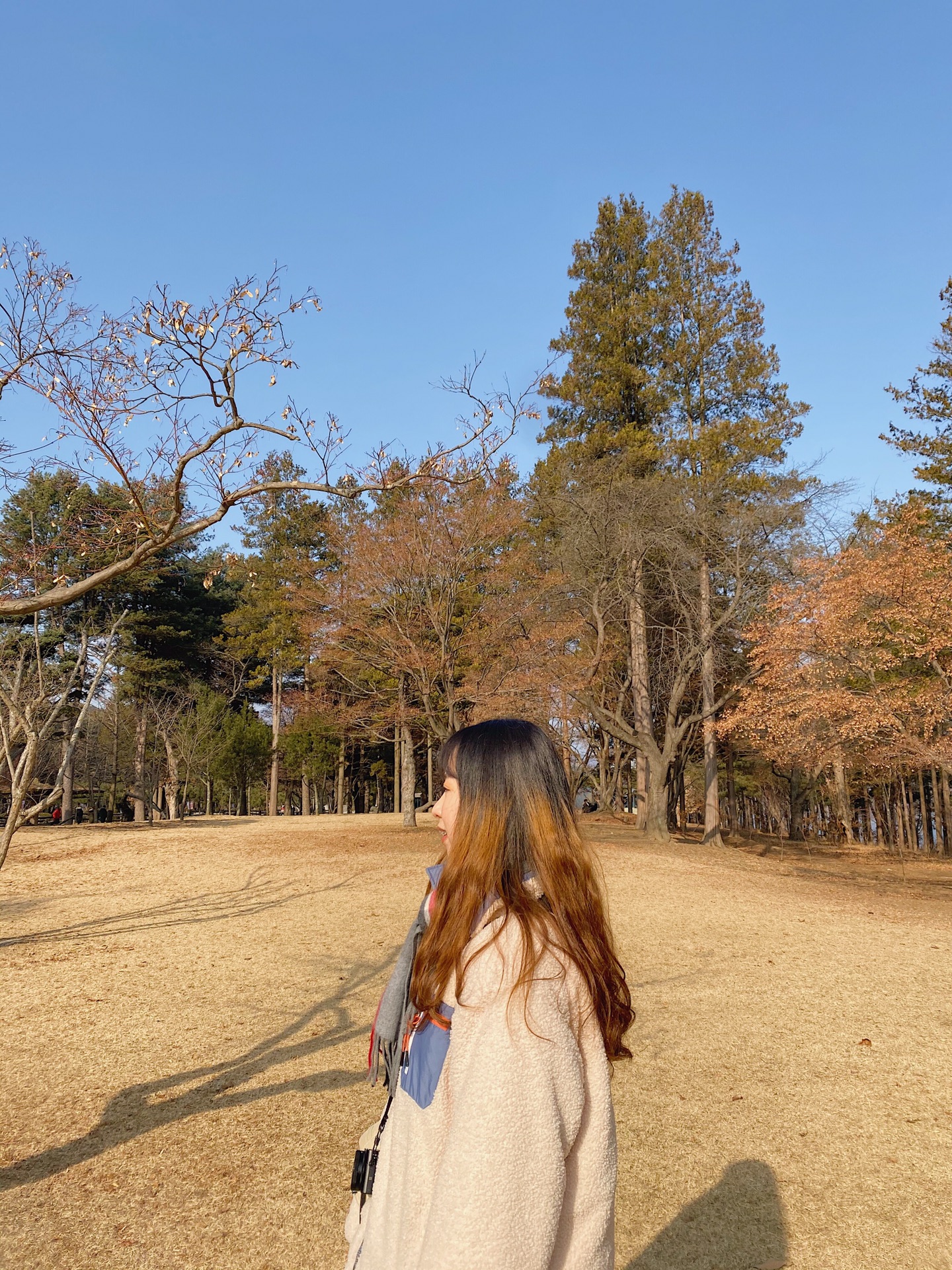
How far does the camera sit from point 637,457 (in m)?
20.8

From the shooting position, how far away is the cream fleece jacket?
1102 millimetres

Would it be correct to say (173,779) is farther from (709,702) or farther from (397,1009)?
(397,1009)

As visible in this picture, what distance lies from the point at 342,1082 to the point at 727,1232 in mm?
2277

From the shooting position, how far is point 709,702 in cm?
1884

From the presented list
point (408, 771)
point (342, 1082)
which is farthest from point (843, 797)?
point (342, 1082)

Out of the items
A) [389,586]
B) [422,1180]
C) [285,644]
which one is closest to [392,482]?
[422,1180]

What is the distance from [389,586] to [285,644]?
12488 mm

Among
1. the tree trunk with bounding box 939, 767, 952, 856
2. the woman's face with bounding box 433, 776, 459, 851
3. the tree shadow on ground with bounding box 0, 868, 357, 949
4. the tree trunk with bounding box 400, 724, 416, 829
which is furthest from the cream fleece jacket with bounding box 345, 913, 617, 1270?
the tree trunk with bounding box 939, 767, 952, 856

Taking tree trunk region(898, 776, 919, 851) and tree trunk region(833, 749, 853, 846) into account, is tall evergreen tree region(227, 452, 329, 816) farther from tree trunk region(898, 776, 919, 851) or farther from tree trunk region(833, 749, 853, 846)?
tree trunk region(898, 776, 919, 851)

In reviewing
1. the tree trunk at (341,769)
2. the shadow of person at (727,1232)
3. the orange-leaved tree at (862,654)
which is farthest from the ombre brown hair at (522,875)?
the tree trunk at (341,769)

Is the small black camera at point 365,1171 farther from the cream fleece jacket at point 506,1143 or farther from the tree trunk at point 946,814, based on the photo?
A: the tree trunk at point 946,814

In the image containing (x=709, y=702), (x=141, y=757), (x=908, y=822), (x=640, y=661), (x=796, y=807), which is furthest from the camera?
(x=908, y=822)

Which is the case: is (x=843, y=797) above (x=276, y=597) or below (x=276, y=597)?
below

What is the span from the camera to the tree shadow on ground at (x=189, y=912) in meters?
8.48
